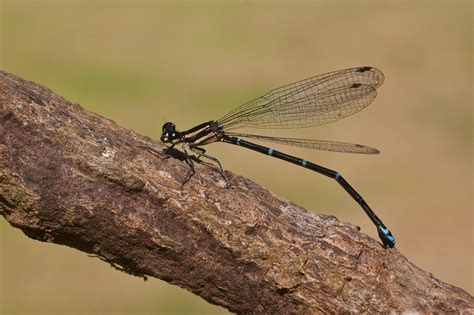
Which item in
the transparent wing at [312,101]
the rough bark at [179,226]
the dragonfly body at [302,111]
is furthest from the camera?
the transparent wing at [312,101]

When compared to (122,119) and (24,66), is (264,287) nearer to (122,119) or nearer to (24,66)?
(122,119)

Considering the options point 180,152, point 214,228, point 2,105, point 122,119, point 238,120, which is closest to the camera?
point 2,105

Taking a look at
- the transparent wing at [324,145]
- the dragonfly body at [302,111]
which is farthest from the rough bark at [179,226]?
the transparent wing at [324,145]

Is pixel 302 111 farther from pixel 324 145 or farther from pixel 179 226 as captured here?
pixel 179 226

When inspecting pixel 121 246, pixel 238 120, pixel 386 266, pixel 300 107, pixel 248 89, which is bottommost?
pixel 121 246

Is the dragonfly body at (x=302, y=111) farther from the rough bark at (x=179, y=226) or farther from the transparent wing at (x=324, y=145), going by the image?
the rough bark at (x=179, y=226)

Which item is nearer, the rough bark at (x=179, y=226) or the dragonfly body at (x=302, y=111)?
the rough bark at (x=179, y=226)

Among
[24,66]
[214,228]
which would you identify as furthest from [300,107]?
[24,66]
